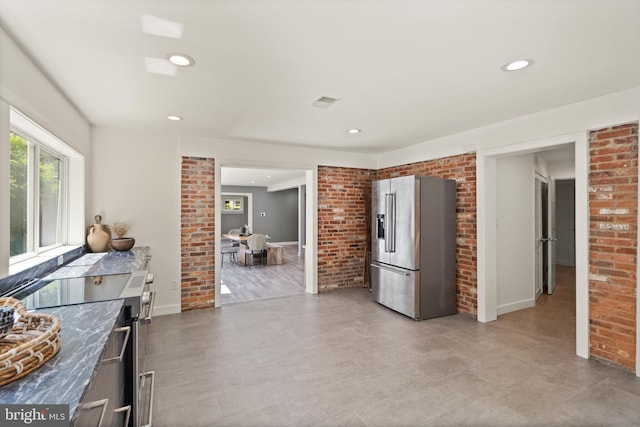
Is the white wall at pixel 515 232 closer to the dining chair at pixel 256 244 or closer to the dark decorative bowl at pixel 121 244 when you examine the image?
the dark decorative bowl at pixel 121 244

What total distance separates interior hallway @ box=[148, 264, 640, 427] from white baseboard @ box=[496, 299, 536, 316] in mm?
230

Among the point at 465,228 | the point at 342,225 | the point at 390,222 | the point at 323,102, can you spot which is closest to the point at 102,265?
the point at 323,102

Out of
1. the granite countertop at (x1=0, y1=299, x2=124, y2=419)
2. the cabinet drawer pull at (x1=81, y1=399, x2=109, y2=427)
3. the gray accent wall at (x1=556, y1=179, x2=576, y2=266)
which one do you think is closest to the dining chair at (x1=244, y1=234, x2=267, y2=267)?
the granite countertop at (x1=0, y1=299, x2=124, y2=419)

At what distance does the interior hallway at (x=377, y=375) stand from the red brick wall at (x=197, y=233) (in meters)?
0.50

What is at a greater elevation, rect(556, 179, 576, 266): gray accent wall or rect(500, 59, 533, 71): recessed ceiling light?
rect(500, 59, 533, 71): recessed ceiling light

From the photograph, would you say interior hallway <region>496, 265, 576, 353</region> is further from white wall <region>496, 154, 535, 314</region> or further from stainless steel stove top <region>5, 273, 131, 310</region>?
stainless steel stove top <region>5, 273, 131, 310</region>

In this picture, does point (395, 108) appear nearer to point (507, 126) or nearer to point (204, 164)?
point (507, 126)

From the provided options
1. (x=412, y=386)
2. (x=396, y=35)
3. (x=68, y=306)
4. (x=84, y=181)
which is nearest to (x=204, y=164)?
(x=84, y=181)

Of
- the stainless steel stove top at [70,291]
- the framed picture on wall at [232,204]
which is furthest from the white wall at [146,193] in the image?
the framed picture on wall at [232,204]

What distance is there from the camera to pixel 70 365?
41.8 inches

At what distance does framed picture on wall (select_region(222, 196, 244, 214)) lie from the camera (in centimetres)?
1276

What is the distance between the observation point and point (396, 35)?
6.00 ft

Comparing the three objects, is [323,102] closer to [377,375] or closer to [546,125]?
[546,125]

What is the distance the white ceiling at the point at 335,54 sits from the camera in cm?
161
